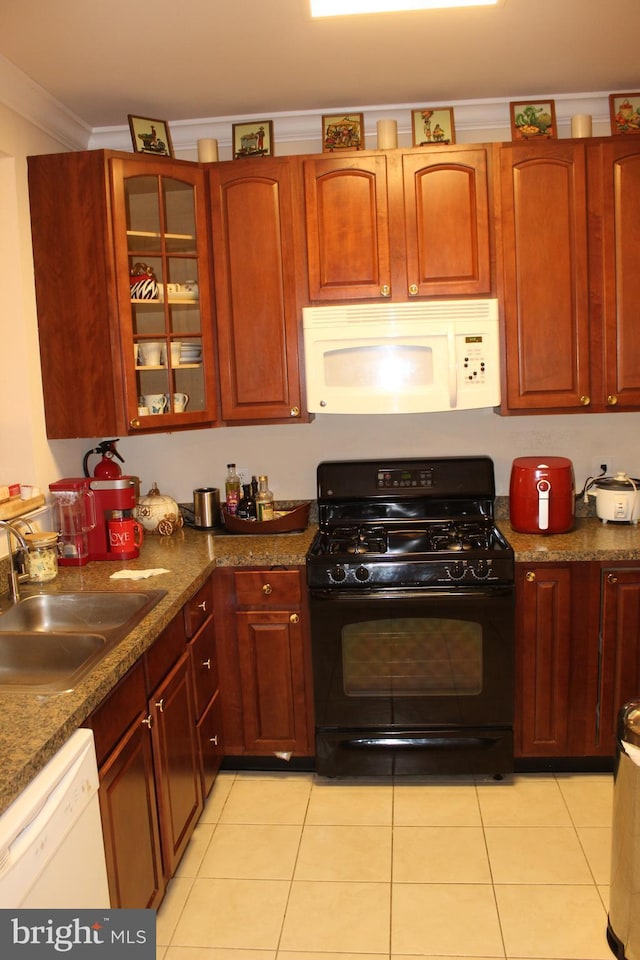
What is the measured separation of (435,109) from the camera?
9.81 ft

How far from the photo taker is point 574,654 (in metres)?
2.78

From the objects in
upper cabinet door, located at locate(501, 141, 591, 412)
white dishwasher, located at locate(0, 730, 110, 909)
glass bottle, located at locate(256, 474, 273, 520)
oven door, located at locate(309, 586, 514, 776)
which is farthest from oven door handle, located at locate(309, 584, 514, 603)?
white dishwasher, located at locate(0, 730, 110, 909)

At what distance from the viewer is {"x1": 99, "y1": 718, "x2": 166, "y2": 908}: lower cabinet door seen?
1.75 m

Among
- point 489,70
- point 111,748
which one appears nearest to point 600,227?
point 489,70

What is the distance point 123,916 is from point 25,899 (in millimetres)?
511

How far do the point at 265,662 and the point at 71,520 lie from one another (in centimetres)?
87

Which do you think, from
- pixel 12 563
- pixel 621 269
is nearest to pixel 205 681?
pixel 12 563

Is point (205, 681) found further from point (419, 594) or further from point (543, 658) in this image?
point (543, 658)

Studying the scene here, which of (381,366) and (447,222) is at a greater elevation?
(447,222)

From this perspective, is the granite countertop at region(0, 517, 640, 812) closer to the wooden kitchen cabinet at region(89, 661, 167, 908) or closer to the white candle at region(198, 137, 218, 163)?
the wooden kitchen cabinet at region(89, 661, 167, 908)

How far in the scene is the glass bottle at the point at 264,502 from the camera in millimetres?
3119

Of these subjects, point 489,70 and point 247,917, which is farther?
point 489,70

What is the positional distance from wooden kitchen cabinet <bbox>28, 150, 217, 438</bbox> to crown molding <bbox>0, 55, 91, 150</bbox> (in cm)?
17

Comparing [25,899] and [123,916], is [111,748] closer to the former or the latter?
[123,916]
